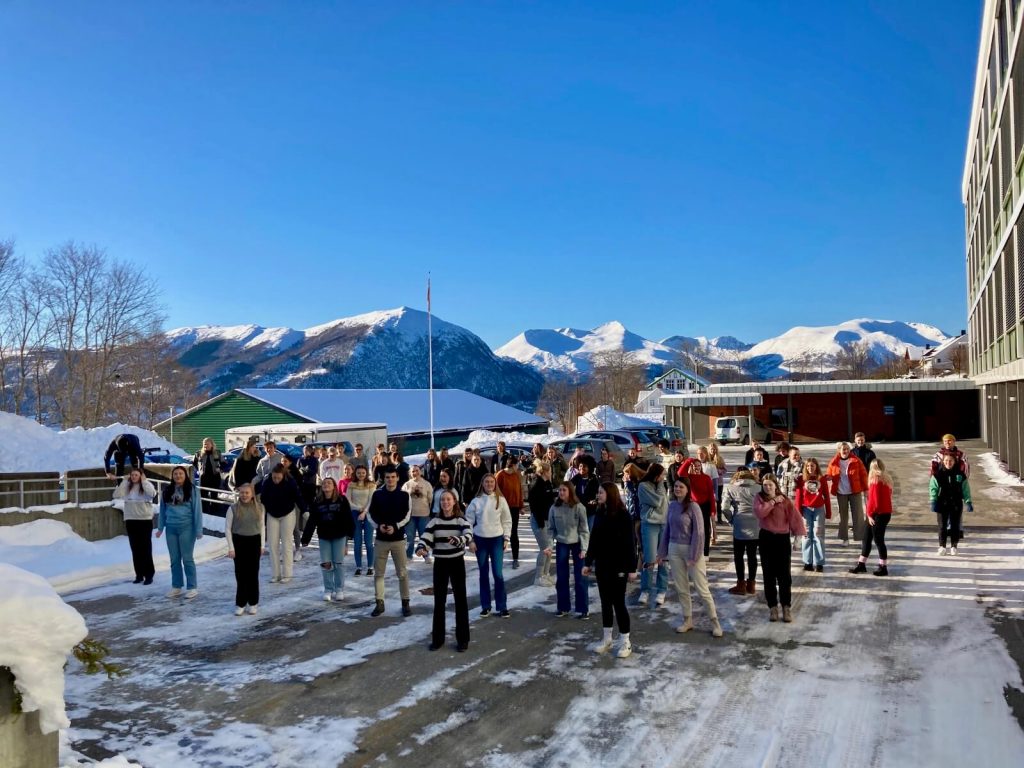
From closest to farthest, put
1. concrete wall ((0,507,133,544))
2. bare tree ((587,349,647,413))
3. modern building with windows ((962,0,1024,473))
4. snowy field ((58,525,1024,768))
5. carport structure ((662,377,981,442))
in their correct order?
snowy field ((58,525,1024,768))
concrete wall ((0,507,133,544))
modern building with windows ((962,0,1024,473))
carport structure ((662,377,981,442))
bare tree ((587,349,647,413))

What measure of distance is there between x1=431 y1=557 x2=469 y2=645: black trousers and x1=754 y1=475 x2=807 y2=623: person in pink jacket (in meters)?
3.75

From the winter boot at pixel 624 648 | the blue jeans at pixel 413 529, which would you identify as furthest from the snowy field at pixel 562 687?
the blue jeans at pixel 413 529

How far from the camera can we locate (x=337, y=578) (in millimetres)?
10008

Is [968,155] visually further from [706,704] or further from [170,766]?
[170,766]

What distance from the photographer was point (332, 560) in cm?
1001

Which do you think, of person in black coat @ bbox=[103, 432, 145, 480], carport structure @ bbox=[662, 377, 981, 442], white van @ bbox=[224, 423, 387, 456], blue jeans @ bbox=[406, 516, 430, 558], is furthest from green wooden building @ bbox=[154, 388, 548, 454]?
blue jeans @ bbox=[406, 516, 430, 558]

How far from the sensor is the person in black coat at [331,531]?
9.91m

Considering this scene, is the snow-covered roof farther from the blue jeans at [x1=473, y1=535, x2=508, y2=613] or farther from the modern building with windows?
the blue jeans at [x1=473, y1=535, x2=508, y2=613]

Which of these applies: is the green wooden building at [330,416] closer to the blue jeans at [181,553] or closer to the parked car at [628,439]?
the parked car at [628,439]

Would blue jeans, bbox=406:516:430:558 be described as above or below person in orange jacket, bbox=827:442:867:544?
below

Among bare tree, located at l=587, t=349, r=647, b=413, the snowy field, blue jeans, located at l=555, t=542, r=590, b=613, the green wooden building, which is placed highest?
bare tree, located at l=587, t=349, r=647, b=413

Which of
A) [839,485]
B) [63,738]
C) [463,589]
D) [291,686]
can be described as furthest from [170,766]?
[839,485]

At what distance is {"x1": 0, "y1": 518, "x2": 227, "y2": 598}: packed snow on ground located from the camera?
1173 cm

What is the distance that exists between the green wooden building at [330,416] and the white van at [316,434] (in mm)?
6627
